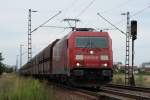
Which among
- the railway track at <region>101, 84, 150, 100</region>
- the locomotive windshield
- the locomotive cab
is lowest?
the railway track at <region>101, 84, 150, 100</region>

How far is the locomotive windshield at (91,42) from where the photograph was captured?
2561 centimetres

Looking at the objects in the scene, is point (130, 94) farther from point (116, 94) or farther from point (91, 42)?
point (91, 42)

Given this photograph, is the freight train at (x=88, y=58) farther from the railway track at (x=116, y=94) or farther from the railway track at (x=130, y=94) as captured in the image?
the railway track at (x=130, y=94)

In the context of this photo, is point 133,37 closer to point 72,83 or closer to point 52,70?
point 52,70

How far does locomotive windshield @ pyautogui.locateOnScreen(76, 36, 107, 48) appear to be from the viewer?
1008 inches

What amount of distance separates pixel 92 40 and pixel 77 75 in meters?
2.37

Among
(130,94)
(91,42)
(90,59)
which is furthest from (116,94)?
(91,42)

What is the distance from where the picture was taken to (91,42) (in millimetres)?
25719

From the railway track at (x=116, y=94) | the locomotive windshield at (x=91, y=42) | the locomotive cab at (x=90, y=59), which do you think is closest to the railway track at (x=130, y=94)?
the railway track at (x=116, y=94)

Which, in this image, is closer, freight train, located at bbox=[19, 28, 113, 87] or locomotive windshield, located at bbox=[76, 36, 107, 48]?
freight train, located at bbox=[19, 28, 113, 87]

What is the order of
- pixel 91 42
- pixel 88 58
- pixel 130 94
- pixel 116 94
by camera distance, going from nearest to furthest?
1. pixel 130 94
2. pixel 116 94
3. pixel 88 58
4. pixel 91 42

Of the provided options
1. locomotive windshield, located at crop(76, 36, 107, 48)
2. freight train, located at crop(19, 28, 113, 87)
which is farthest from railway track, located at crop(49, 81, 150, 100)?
locomotive windshield, located at crop(76, 36, 107, 48)

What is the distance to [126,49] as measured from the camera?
4325 centimetres

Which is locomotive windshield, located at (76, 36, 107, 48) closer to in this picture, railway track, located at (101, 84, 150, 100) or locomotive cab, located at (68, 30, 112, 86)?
locomotive cab, located at (68, 30, 112, 86)
